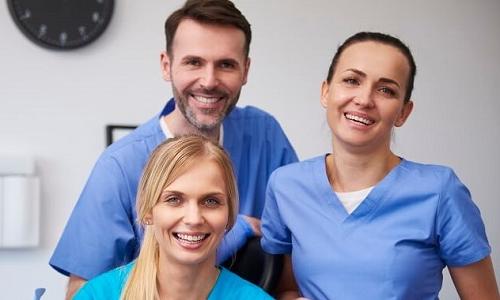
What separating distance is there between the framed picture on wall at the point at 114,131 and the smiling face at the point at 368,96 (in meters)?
1.30

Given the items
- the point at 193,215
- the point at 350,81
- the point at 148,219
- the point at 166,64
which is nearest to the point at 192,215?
the point at 193,215

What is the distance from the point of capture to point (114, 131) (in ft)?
7.77

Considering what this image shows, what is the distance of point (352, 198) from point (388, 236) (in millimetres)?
104

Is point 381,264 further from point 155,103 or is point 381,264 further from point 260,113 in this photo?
point 155,103

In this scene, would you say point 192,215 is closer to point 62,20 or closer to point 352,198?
point 352,198

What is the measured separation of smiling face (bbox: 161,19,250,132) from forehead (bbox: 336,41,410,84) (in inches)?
12.0

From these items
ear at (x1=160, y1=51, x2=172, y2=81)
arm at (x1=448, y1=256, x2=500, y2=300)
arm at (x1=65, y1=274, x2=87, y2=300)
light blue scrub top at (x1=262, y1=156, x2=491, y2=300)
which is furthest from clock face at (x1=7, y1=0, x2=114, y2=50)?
arm at (x1=448, y1=256, x2=500, y2=300)

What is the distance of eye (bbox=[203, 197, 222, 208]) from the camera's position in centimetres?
117

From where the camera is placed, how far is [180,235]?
1150 millimetres

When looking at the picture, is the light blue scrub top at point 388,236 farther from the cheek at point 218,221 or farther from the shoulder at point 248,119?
the shoulder at point 248,119

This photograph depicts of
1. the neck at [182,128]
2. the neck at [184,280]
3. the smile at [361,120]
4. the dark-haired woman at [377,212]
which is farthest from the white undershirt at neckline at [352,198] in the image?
the neck at [182,128]

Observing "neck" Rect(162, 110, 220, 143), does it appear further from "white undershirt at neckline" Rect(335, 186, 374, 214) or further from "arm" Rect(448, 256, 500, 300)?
"arm" Rect(448, 256, 500, 300)

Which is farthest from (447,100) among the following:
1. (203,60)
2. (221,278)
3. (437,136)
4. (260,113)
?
(221,278)

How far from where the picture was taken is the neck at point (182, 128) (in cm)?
147
